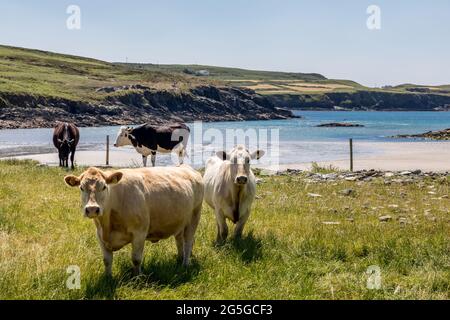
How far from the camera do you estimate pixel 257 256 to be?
28.8 ft

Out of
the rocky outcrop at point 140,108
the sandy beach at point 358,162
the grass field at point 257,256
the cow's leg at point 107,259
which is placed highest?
the rocky outcrop at point 140,108

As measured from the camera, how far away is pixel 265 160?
3416 centimetres

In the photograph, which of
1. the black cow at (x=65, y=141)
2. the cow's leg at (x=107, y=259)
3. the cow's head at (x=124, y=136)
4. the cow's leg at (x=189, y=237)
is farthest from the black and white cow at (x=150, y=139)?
the cow's leg at (x=107, y=259)

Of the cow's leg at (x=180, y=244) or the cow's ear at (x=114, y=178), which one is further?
the cow's leg at (x=180, y=244)

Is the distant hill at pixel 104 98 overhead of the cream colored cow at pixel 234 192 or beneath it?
overhead

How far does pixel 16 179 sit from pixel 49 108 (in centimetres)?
7484

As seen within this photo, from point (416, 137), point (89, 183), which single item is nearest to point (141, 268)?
point (89, 183)

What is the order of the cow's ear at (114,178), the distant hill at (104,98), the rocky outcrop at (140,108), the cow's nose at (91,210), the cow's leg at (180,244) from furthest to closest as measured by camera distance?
the distant hill at (104,98) → the rocky outcrop at (140,108) → the cow's leg at (180,244) → the cow's ear at (114,178) → the cow's nose at (91,210)

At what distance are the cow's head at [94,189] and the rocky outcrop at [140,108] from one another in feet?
239

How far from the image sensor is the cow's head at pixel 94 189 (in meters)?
6.32

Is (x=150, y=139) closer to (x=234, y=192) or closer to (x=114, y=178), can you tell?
(x=234, y=192)

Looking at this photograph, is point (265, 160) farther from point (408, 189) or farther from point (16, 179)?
point (16, 179)

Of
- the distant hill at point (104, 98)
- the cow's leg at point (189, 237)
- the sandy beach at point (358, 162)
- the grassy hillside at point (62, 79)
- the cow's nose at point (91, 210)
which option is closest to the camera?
the cow's nose at point (91, 210)

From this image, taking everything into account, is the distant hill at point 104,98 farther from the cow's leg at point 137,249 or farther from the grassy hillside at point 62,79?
the cow's leg at point 137,249
